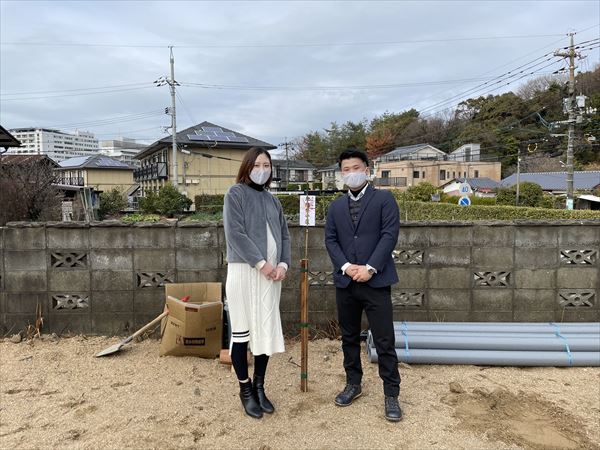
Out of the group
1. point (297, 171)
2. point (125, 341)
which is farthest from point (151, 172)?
point (125, 341)

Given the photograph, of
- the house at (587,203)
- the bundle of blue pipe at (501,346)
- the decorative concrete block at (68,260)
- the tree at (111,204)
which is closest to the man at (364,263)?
the bundle of blue pipe at (501,346)

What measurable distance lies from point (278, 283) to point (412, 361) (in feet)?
4.77

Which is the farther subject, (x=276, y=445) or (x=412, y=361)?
(x=412, y=361)

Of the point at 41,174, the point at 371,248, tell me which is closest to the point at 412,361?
the point at 371,248

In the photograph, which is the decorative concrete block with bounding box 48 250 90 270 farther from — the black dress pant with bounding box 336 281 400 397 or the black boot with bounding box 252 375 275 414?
the black dress pant with bounding box 336 281 400 397

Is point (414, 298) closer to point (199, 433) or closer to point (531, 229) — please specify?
point (531, 229)

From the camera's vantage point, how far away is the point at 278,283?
9.02ft

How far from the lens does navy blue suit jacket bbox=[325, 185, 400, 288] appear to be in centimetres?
262

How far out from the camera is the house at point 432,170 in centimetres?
4794

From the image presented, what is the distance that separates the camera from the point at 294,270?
13.1ft

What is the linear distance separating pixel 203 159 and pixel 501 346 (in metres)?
31.5

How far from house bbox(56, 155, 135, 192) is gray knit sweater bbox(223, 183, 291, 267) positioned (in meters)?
36.8

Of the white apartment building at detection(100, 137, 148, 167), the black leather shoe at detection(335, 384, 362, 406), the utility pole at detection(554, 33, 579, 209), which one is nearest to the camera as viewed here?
the black leather shoe at detection(335, 384, 362, 406)

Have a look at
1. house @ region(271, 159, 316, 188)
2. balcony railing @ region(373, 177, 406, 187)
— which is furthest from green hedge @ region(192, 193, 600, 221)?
house @ region(271, 159, 316, 188)
